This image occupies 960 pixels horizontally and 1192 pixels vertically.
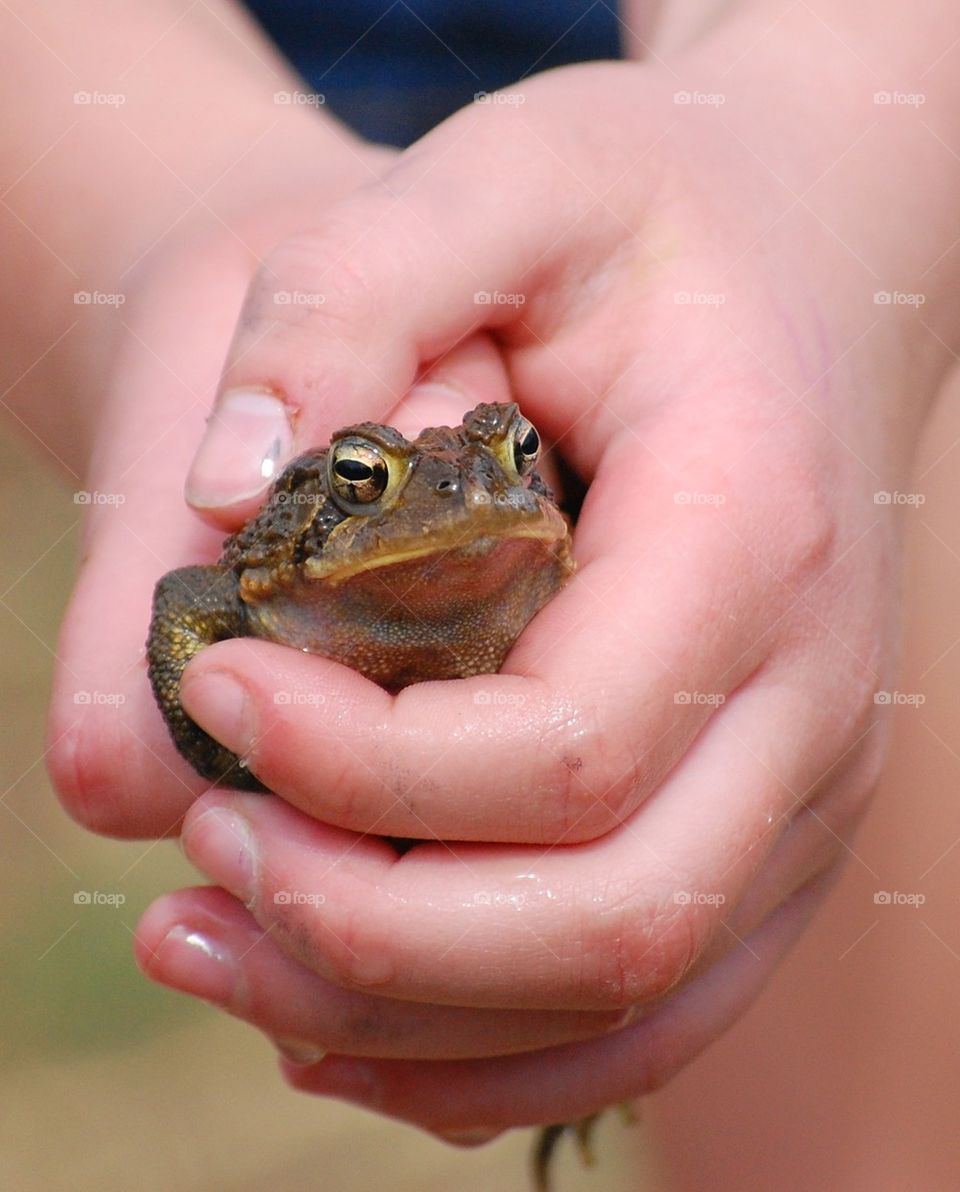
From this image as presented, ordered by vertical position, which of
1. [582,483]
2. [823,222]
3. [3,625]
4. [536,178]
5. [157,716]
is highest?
[536,178]

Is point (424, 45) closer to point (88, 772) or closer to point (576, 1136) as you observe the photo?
point (88, 772)

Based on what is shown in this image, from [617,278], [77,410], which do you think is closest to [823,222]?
[617,278]

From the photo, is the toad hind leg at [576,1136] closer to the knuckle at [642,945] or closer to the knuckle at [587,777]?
the knuckle at [642,945]

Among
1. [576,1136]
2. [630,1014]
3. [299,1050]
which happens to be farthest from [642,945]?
[576,1136]

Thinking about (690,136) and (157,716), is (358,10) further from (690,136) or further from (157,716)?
(157,716)

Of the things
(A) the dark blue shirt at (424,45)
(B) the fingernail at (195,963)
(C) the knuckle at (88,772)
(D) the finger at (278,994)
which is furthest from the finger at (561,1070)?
(A) the dark blue shirt at (424,45)

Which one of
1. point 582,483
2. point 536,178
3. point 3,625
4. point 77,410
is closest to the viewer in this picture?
point 536,178
